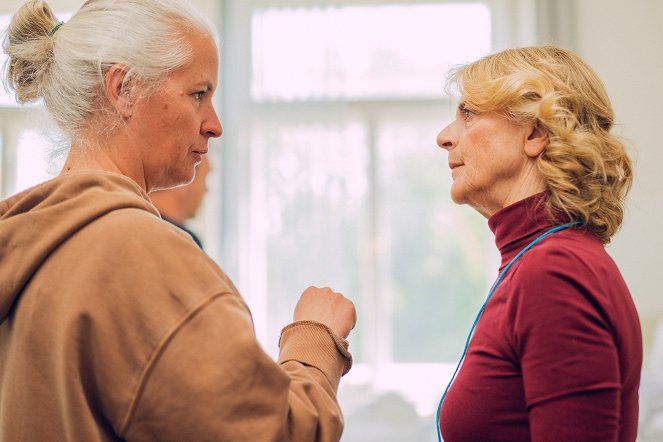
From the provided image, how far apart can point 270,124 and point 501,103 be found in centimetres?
305

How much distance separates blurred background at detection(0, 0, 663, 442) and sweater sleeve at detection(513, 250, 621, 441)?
2.94 m

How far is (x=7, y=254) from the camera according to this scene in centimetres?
106

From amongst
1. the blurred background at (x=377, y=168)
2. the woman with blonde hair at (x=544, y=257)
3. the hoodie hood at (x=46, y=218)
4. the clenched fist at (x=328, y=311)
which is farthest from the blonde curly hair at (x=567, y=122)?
the blurred background at (x=377, y=168)

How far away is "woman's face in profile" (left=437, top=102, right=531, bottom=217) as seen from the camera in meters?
1.45

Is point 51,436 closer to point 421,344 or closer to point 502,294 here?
point 502,294

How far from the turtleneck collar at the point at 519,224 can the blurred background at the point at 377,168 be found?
2.76 m

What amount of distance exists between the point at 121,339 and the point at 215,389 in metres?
0.13

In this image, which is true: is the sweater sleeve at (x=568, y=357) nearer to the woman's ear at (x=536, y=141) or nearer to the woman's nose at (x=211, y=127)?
the woman's ear at (x=536, y=141)

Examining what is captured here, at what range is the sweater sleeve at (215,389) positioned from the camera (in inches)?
39.2

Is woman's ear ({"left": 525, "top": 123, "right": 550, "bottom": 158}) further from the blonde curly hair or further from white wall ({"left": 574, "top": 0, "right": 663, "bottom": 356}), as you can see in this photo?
white wall ({"left": 574, "top": 0, "right": 663, "bottom": 356})

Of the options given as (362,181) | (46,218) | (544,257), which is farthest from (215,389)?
(362,181)

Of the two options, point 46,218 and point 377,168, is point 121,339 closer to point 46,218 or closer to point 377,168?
point 46,218

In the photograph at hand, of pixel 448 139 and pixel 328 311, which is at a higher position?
pixel 448 139

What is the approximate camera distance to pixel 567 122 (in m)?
1.37
